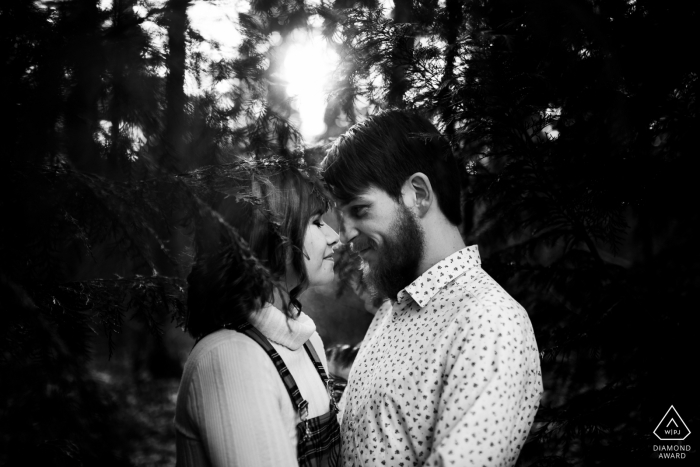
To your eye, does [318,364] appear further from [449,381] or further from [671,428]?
[671,428]

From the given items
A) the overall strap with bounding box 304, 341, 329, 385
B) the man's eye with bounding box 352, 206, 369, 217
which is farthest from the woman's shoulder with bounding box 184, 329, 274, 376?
the man's eye with bounding box 352, 206, 369, 217

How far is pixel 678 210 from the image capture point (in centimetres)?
167

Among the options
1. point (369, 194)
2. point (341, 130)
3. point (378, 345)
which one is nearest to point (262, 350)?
point (378, 345)

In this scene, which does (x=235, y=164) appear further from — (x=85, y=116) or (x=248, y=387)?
(x=248, y=387)

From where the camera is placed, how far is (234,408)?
125cm

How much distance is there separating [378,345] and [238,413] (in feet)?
1.93

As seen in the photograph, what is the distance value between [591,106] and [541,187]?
0.34m

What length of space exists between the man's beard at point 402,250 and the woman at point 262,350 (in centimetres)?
22

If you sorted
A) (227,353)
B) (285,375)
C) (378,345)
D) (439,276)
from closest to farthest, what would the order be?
(227,353), (285,375), (439,276), (378,345)

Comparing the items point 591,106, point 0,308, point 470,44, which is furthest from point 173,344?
point 591,106

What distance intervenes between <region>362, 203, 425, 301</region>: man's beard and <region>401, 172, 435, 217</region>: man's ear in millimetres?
31

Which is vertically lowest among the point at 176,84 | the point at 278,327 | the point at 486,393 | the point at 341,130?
the point at 486,393

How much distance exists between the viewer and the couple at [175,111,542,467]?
1.22 meters

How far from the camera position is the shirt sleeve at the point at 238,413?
1.23 metres
